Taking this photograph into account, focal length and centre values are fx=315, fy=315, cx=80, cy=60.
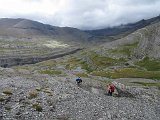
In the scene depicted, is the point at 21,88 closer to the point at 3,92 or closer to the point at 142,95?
the point at 3,92

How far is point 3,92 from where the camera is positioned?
5534cm

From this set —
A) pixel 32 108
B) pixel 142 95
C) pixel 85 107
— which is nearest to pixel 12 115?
pixel 32 108

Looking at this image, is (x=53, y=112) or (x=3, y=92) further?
(x=3, y=92)

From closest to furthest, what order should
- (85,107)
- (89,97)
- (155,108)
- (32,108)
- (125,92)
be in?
(32,108) → (85,107) → (89,97) → (155,108) → (125,92)

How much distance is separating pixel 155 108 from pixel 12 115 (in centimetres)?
3428

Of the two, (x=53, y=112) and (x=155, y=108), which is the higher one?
(x=53, y=112)

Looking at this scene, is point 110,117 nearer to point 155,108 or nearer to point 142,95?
point 155,108

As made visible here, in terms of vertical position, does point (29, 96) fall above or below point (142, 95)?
above

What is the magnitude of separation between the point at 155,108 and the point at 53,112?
27317 mm

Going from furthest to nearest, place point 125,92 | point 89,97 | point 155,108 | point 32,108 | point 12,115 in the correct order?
point 125,92
point 155,108
point 89,97
point 32,108
point 12,115

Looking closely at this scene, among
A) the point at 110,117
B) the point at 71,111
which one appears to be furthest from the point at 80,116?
the point at 110,117

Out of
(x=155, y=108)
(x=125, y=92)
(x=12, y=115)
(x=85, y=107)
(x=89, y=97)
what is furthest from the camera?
(x=125, y=92)

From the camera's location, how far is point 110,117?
167 feet

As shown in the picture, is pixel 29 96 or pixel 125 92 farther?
pixel 125 92
